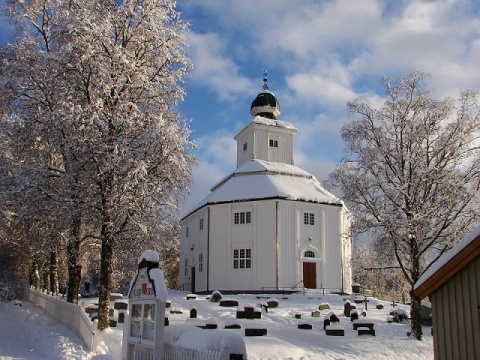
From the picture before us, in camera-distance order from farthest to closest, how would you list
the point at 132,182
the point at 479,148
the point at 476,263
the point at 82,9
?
the point at 479,148
the point at 82,9
the point at 132,182
the point at 476,263

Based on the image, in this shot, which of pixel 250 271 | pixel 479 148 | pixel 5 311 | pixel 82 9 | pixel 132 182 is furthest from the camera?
pixel 250 271

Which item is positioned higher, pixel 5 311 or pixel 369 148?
pixel 369 148

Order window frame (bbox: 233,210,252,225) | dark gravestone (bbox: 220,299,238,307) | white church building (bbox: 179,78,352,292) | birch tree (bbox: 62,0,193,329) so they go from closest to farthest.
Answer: birch tree (bbox: 62,0,193,329), dark gravestone (bbox: 220,299,238,307), white church building (bbox: 179,78,352,292), window frame (bbox: 233,210,252,225)

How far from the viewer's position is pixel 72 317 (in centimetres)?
1825

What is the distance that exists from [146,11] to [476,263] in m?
14.2

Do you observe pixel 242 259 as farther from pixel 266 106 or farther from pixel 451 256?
pixel 451 256

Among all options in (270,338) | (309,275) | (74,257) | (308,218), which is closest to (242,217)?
(308,218)

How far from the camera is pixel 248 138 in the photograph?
4156cm

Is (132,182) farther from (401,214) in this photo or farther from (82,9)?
(401,214)

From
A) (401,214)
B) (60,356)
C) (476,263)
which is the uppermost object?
(401,214)

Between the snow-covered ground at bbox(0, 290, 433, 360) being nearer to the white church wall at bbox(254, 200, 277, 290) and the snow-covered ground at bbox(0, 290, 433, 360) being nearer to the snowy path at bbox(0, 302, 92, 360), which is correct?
the snowy path at bbox(0, 302, 92, 360)

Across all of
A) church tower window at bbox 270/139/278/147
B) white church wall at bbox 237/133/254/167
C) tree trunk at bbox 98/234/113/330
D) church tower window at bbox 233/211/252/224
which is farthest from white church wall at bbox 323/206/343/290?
tree trunk at bbox 98/234/113/330

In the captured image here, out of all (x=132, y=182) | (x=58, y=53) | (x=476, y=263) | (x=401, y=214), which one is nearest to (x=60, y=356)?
(x=132, y=182)

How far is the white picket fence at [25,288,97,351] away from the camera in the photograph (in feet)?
49.1
